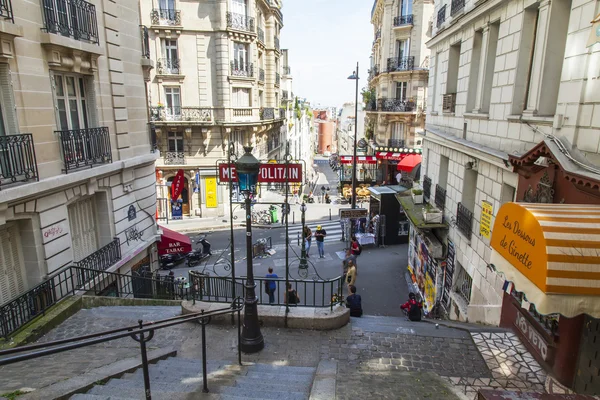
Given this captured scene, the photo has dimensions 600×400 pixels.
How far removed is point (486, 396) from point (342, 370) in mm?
2854

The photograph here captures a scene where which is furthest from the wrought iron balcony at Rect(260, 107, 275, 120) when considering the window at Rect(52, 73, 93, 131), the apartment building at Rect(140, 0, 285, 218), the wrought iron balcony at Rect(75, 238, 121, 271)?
the wrought iron balcony at Rect(75, 238, 121, 271)

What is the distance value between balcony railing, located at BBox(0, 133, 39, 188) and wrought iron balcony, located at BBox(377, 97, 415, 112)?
28232mm

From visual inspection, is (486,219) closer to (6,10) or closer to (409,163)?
(6,10)

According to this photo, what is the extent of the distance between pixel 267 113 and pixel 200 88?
685cm

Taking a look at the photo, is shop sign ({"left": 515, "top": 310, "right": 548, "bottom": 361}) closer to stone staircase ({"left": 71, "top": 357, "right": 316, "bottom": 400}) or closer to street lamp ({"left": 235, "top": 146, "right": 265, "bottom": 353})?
stone staircase ({"left": 71, "top": 357, "right": 316, "bottom": 400})

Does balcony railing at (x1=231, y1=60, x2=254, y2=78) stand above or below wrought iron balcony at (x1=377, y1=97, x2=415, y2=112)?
above

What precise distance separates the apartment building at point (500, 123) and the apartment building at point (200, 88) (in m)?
17.5

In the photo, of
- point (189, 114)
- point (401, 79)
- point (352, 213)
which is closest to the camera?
point (352, 213)

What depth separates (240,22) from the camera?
27469 mm

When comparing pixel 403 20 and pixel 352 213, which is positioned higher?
pixel 403 20

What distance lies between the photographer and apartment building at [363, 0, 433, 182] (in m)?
30.2

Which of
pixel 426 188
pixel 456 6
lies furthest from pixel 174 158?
pixel 456 6

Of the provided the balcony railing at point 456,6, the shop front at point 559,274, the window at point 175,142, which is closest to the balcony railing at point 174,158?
the window at point 175,142

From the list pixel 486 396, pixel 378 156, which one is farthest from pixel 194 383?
pixel 378 156
